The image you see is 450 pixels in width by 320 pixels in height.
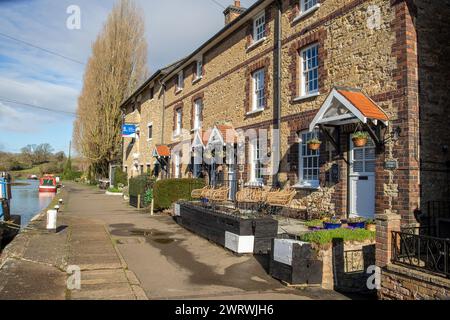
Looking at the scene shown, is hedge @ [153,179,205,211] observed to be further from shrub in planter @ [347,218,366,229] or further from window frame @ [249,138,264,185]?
shrub in planter @ [347,218,366,229]

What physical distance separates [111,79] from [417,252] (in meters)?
37.2

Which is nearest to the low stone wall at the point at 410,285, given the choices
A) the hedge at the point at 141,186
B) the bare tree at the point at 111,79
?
the hedge at the point at 141,186

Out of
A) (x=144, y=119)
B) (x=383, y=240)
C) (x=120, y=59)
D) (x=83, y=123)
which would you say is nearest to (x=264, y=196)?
(x=383, y=240)

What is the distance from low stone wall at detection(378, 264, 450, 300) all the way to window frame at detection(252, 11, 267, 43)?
10.9 meters

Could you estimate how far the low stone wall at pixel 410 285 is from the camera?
16.4ft

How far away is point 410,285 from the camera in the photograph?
5449mm

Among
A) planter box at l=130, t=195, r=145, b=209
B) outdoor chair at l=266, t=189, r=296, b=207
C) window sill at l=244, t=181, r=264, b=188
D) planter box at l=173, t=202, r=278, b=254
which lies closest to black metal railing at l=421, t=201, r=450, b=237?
planter box at l=173, t=202, r=278, b=254

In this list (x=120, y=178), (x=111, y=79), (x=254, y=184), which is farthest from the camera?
(x=111, y=79)

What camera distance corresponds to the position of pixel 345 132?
1059 centimetres

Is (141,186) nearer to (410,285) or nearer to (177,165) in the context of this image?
(177,165)

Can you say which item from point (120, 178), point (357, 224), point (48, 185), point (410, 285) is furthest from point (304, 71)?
point (48, 185)

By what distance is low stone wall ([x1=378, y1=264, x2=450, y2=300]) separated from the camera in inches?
196
